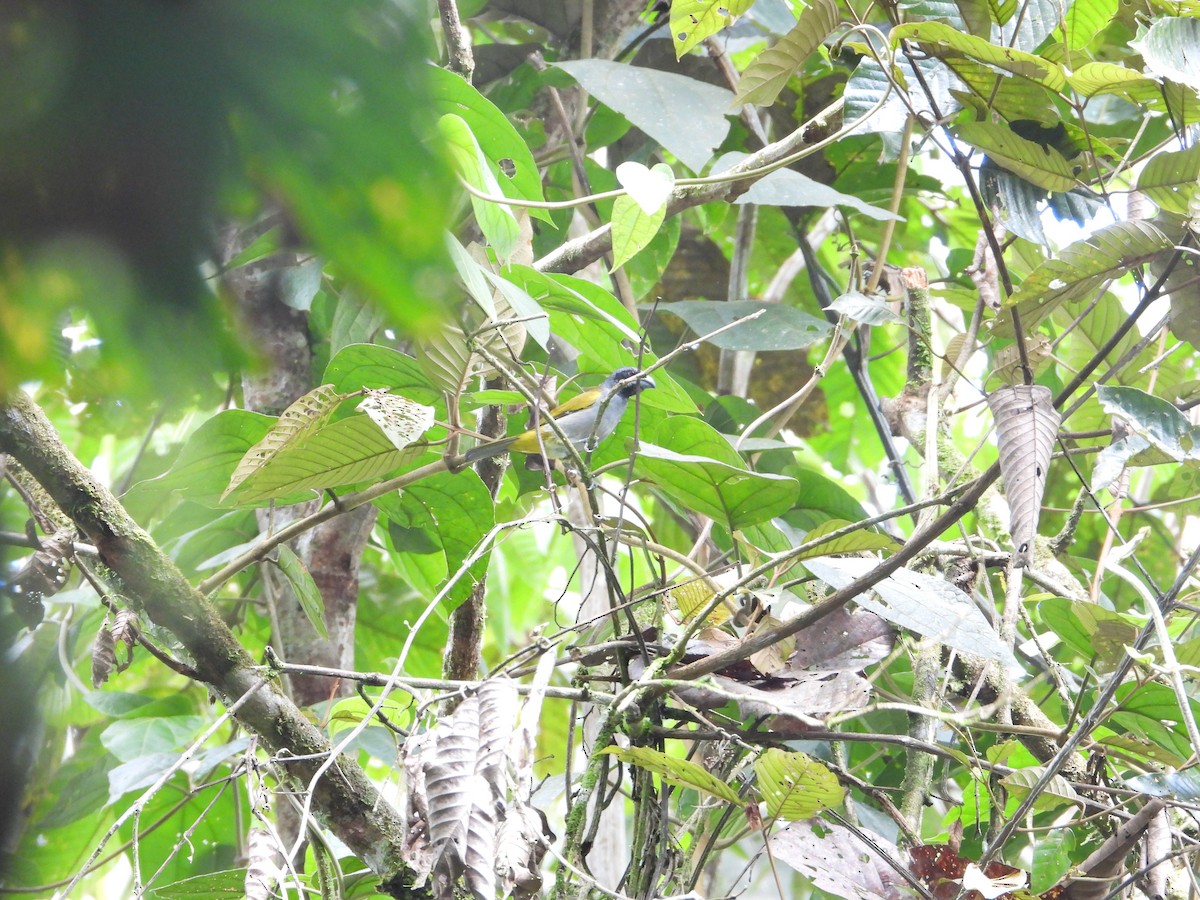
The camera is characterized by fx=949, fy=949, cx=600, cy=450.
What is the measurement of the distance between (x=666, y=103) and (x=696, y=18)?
25 centimetres

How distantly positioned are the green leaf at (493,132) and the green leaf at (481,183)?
0.46 feet

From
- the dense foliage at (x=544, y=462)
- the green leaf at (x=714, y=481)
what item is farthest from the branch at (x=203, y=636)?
the green leaf at (x=714, y=481)

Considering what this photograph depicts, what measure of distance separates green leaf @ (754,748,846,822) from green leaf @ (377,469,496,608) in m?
0.54

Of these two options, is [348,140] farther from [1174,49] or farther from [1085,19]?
[1085,19]

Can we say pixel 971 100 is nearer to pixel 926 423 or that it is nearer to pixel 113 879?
pixel 926 423

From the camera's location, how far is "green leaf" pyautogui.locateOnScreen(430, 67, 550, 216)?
112 cm

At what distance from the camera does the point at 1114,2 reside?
3.87ft

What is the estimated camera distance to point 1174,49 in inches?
41.3

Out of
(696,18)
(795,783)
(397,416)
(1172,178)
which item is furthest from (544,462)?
(1172,178)

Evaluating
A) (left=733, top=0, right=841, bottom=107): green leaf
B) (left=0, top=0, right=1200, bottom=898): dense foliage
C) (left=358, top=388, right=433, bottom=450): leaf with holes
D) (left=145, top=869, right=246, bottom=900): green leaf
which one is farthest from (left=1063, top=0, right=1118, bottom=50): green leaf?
(left=145, top=869, right=246, bottom=900): green leaf

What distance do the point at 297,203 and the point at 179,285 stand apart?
1.9 inches

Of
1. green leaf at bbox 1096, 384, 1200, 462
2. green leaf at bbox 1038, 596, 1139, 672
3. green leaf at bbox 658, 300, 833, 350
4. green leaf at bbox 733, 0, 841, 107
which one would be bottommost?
green leaf at bbox 1038, 596, 1139, 672

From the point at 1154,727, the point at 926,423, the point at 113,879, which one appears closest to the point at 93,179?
the point at 1154,727

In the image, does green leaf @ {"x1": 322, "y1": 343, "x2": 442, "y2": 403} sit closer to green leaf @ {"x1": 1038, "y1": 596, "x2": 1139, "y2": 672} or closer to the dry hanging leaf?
the dry hanging leaf
